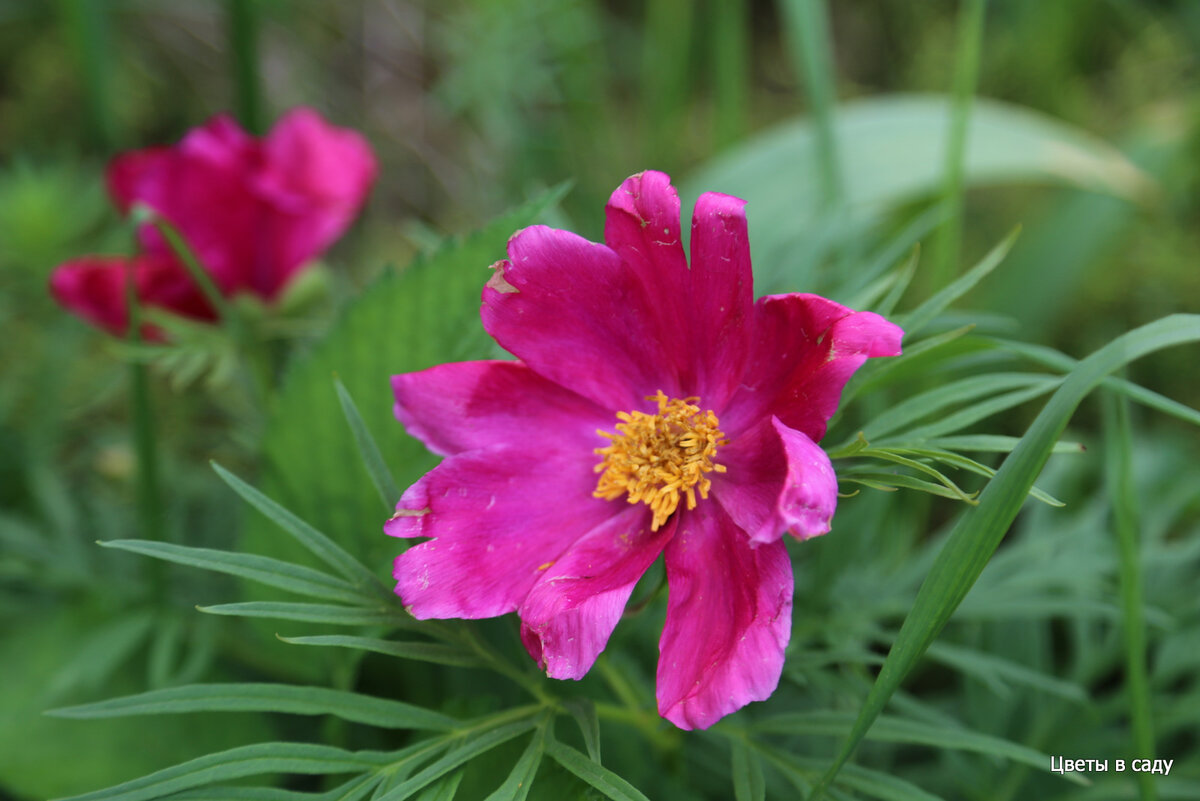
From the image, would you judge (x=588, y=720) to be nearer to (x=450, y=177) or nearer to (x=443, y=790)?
(x=443, y=790)

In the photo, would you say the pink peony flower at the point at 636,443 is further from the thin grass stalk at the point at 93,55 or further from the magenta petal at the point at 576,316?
the thin grass stalk at the point at 93,55

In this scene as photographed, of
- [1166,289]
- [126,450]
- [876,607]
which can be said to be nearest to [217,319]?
[126,450]

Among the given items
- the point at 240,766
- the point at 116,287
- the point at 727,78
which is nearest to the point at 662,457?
the point at 240,766

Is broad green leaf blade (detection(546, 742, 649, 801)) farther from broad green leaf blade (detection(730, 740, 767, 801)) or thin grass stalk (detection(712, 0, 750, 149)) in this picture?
thin grass stalk (detection(712, 0, 750, 149))

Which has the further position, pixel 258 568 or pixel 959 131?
pixel 959 131

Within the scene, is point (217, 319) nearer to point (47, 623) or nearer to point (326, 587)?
point (47, 623)
